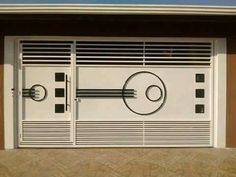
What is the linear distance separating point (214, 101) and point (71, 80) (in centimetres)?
312

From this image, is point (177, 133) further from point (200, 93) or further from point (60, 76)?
point (60, 76)

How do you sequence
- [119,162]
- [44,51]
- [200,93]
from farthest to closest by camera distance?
[200,93] → [44,51] → [119,162]

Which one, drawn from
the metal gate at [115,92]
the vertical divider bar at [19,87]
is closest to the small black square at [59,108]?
the metal gate at [115,92]

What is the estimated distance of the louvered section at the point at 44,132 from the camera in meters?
9.49

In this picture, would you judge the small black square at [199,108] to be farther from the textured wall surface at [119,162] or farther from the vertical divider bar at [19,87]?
the vertical divider bar at [19,87]

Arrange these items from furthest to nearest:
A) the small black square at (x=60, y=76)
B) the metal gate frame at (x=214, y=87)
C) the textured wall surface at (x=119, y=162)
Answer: the small black square at (x=60, y=76)
the metal gate frame at (x=214, y=87)
the textured wall surface at (x=119, y=162)

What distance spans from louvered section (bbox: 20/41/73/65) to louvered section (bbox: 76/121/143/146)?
148cm

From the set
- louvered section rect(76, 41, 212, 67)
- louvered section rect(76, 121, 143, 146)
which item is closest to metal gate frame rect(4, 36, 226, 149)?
louvered section rect(76, 41, 212, 67)

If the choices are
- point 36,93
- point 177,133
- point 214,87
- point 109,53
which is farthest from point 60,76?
point 214,87

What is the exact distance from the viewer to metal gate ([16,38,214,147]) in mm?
9500

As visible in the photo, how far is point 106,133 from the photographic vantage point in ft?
31.4

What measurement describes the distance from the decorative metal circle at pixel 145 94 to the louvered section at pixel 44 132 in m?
1.45

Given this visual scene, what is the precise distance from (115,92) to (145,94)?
65cm

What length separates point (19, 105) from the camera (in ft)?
31.2
